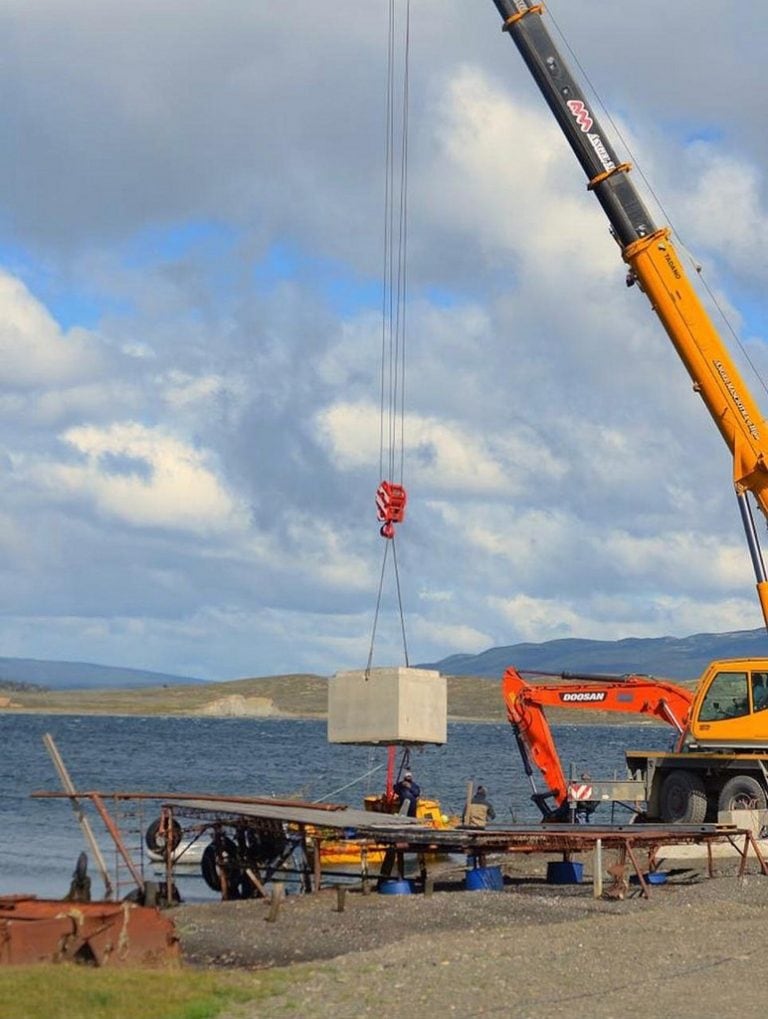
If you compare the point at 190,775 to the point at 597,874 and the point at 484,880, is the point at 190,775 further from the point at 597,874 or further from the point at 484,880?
the point at 597,874

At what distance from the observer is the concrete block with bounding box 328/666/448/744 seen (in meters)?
29.6

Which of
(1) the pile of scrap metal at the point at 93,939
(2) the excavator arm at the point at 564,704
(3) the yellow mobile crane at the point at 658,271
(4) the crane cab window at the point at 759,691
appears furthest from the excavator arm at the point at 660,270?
(1) the pile of scrap metal at the point at 93,939

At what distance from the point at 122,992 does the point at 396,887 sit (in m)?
10.7

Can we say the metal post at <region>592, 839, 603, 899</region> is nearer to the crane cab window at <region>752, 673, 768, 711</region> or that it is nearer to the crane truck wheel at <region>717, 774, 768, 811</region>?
the crane truck wheel at <region>717, 774, 768, 811</region>

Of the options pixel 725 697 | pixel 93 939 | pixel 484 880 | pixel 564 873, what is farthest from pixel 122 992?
pixel 725 697

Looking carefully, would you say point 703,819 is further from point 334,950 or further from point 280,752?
point 280,752

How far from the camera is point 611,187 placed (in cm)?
3089

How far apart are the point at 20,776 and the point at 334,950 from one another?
50560 millimetres

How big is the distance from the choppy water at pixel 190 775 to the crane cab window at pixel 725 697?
9139 millimetres

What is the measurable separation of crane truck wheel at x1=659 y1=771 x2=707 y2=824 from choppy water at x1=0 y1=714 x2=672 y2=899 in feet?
25.6

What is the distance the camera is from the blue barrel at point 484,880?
28109 mm

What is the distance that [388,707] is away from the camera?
29.6 m

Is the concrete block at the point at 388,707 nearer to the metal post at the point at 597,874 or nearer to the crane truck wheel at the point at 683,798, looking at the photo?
the metal post at the point at 597,874

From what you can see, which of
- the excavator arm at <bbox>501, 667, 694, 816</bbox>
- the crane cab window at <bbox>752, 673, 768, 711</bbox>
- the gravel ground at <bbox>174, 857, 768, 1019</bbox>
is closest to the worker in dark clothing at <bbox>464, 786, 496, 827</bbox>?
the excavator arm at <bbox>501, 667, 694, 816</bbox>
